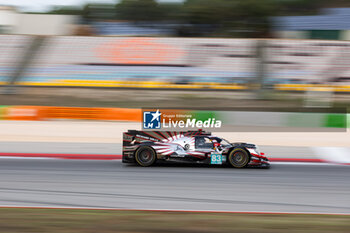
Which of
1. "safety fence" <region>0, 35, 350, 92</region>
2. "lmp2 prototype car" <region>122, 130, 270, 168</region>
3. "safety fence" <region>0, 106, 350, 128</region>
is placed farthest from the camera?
"safety fence" <region>0, 35, 350, 92</region>

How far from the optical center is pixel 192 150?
11.0 metres

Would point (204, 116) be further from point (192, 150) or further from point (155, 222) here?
point (155, 222)

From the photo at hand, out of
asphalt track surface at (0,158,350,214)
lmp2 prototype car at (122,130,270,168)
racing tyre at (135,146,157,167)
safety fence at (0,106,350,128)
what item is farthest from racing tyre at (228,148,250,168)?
safety fence at (0,106,350,128)

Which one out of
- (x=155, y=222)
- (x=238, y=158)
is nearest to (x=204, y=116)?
(x=238, y=158)

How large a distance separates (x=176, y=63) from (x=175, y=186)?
22992mm

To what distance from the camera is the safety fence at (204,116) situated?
59.4 feet

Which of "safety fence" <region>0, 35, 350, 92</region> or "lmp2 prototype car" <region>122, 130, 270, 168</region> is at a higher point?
"safety fence" <region>0, 35, 350, 92</region>

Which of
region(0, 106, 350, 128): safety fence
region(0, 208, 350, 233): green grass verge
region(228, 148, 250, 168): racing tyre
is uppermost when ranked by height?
region(0, 106, 350, 128): safety fence

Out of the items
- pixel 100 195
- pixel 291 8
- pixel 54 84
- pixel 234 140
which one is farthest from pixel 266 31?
pixel 100 195

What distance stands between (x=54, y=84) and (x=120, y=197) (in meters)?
21.8

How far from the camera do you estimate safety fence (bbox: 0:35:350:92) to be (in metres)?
28.4

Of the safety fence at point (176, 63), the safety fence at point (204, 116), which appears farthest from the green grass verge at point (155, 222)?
the safety fence at point (176, 63)

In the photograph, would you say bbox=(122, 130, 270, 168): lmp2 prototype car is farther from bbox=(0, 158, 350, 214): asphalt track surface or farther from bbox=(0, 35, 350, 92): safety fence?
bbox=(0, 35, 350, 92): safety fence

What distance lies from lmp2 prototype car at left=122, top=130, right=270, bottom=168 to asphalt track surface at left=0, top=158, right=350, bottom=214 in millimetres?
264
